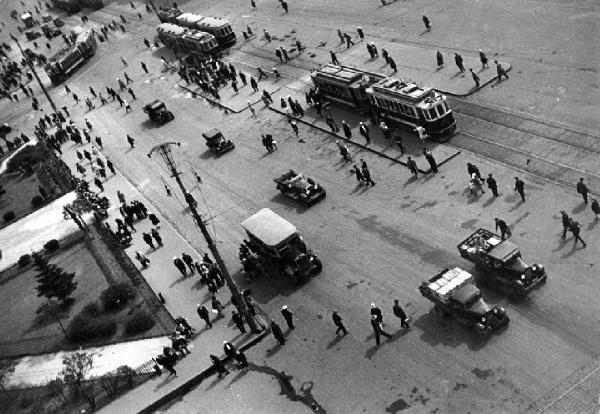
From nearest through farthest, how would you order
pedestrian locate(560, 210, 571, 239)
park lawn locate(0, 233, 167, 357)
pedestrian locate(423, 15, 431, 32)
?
pedestrian locate(560, 210, 571, 239), park lawn locate(0, 233, 167, 357), pedestrian locate(423, 15, 431, 32)

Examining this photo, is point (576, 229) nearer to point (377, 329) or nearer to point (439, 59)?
point (377, 329)

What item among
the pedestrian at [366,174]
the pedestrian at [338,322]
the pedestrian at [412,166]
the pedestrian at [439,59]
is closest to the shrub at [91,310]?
the pedestrian at [338,322]

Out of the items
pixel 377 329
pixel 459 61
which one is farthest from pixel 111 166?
pixel 377 329

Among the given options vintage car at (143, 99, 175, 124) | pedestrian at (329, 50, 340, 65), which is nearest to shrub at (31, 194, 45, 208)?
vintage car at (143, 99, 175, 124)

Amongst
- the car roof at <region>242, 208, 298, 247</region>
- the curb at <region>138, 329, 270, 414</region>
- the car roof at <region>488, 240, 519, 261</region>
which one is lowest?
the curb at <region>138, 329, 270, 414</region>

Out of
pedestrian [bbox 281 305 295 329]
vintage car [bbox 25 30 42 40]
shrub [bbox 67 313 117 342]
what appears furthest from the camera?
vintage car [bbox 25 30 42 40]

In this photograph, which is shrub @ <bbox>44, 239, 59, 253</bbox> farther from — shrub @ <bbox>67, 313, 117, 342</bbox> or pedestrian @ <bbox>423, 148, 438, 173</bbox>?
pedestrian @ <bbox>423, 148, 438, 173</bbox>
